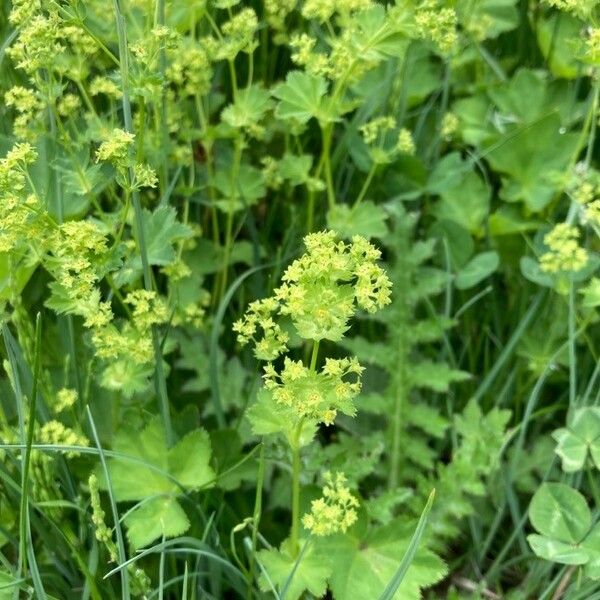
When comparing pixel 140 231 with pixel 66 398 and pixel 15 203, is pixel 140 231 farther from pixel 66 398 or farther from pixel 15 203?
pixel 66 398

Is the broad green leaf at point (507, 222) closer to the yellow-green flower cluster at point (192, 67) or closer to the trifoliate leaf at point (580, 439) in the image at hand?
the trifoliate leaf at point (580, 439)

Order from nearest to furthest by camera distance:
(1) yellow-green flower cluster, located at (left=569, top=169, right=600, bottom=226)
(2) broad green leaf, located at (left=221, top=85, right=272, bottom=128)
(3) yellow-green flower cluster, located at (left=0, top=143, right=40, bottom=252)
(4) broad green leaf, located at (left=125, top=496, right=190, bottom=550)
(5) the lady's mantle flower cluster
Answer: (5) the lady's mantle flower cluster, (3) yellow-green flower cluster, located at (left=0, top=143, right=40, bottom=252), (4) broad green leaf, located at (left=125, top=496, right=190, bottom=550), (1) yellow-green flower cluster, located at (left=569, top=169, right=600, bottom=226), (2) broad green leaf, located at (left=221, top=85, right=272, bottom=128)

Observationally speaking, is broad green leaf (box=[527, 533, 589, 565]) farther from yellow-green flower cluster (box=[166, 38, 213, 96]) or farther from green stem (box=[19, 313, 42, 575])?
yellow-green flower cluster (box=[166, 38, 213, 96])

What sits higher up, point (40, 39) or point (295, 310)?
point (40, 39)

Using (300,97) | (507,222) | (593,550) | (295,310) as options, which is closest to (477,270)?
(507,222)

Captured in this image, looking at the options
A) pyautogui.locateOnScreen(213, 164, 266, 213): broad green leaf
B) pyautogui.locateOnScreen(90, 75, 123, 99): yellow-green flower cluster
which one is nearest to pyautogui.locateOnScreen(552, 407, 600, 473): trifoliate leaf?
pyautogui.locateOnScreen(213, 164, 266, 213): broad green leaf

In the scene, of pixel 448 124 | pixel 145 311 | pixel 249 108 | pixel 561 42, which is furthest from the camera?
pixel 561 42

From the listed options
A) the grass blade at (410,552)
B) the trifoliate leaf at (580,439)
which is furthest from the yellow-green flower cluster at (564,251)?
the grass blade at (410,552)

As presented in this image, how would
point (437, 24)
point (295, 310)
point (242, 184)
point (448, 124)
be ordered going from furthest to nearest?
point (448, 124) → point (242, 184) → point (437, 24) → point (295, 310)
